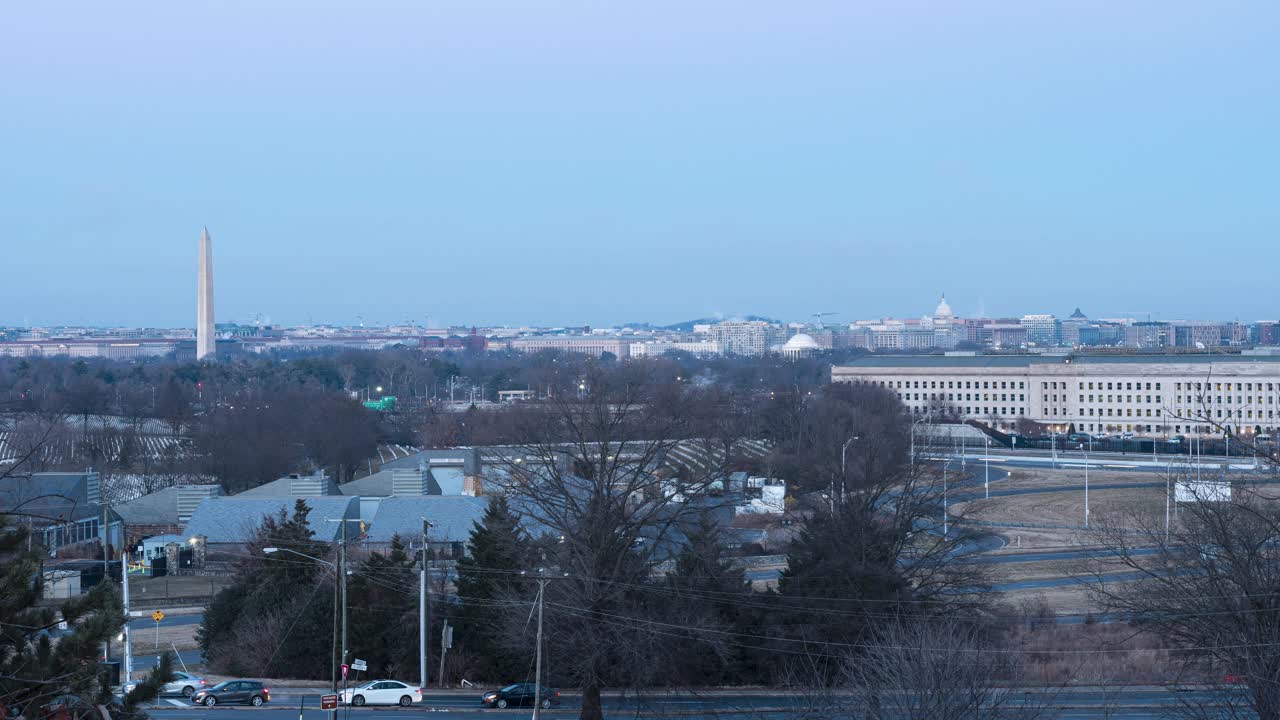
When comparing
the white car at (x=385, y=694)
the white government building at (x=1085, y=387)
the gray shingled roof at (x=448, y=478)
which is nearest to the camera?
the white car at (x=385, y=694)

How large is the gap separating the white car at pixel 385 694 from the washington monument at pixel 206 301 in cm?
10421

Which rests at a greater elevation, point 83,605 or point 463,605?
point 83,605

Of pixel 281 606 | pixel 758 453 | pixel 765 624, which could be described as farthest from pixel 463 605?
pixel 758 453

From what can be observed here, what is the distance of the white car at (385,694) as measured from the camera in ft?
70.2

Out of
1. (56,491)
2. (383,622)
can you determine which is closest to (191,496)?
(56,491)

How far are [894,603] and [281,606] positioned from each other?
11.5m

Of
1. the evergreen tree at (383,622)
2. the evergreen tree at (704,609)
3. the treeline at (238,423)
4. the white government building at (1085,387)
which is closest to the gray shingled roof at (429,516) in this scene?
the treeline at (238,423)

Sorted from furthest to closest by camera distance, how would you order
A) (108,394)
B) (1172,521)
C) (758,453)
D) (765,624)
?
(108,394) → (758,453) → (1172,521) → (765,624)

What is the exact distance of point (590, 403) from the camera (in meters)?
23.6

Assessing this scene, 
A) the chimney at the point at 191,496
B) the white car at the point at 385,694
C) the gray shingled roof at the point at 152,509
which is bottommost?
the white car at the point at 385,694

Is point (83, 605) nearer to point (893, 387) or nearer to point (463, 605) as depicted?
point (463, 605)

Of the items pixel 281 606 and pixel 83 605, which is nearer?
pixel 83 605

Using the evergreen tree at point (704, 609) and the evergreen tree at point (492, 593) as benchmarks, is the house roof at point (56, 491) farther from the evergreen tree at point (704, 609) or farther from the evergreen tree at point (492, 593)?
the evergreen tree at point (704, 609)

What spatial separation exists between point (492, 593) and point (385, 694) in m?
3.21
